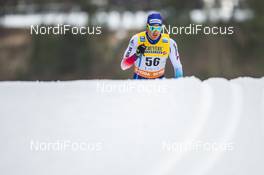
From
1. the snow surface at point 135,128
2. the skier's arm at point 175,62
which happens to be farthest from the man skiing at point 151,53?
the snow surface at point 135,128

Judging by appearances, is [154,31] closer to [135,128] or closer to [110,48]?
[135,128]

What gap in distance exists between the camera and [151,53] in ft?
18.7

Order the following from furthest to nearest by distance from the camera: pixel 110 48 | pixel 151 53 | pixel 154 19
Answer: pixel 110 48, pixel 151 53, pixel 154 19

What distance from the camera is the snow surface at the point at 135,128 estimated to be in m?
3.99

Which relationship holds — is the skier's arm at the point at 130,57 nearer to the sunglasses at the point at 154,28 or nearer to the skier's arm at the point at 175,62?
the sunglasses at the point at 154,28

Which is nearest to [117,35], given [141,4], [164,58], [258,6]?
[141,4]

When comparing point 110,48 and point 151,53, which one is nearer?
point 151,53

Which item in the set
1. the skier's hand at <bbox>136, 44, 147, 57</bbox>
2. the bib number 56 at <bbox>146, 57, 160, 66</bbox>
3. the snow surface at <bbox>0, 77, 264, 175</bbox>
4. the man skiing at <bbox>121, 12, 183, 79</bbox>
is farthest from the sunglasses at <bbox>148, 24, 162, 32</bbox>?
the snow surface at <bbox>0, 77, 264, 175</bbox>

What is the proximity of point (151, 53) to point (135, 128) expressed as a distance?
1694mm

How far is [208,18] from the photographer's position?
1862 cm

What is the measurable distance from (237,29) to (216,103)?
15.6m

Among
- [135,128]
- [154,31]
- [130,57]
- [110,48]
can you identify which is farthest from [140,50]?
[110,48]

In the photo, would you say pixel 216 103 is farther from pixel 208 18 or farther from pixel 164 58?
pixel 208 18

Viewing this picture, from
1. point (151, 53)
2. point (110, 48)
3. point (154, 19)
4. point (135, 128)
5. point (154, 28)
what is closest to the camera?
point (135, 128)
